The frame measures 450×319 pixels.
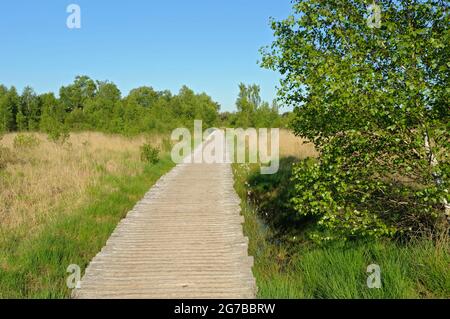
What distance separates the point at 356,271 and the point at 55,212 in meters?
5.59

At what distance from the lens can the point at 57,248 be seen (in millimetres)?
5051

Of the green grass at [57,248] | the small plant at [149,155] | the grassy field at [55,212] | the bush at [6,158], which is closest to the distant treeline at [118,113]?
the bush at [6,158]

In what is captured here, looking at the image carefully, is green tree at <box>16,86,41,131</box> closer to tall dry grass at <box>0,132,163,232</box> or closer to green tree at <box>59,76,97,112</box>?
green tree at <box>59,76,97,112</box>

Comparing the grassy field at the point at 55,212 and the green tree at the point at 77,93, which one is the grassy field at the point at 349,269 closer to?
the grassy field at the point at 55,212

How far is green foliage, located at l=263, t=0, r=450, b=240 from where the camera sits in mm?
3654

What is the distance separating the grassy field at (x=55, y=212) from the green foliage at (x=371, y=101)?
135 inches

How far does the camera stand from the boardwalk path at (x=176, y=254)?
4062 millimetres

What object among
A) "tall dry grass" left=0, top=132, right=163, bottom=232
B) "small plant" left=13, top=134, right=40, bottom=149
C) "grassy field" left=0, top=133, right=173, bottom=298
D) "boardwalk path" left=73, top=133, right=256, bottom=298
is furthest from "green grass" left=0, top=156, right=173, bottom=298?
"small plant" left=13, top=134, right=40, bottom=149

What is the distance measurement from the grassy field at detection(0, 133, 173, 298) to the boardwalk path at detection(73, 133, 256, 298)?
39 centimetres

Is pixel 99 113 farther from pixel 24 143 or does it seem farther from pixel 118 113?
pixel 24 143

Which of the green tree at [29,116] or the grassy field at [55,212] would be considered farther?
the green tree at [29,116]

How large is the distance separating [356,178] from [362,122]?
767 mm

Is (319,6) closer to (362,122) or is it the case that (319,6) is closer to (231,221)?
(362,122)

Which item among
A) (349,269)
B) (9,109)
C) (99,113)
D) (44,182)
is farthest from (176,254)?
(9,109)
